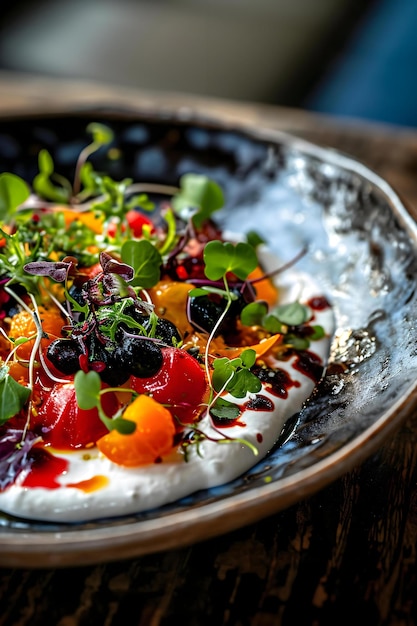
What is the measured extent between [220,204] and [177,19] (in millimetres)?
3776

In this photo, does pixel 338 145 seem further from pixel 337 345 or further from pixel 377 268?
pixel 337 345

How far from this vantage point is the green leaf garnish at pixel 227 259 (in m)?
2.04

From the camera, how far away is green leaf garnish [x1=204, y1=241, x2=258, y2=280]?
6.68 feet

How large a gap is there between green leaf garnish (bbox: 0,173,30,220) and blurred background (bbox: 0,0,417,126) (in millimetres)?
3007

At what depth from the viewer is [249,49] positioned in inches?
223

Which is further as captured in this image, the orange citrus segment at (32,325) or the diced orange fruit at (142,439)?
the orange citrus segment at (32,325)

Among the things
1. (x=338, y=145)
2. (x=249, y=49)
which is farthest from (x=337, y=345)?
(x=249, y=49)

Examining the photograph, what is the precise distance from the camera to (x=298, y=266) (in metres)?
2.55

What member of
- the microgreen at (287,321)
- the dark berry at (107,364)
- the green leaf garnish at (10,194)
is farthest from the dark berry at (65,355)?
the green leaf garnish at (10,194)

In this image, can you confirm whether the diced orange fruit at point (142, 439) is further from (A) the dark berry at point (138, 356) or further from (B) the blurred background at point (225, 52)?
(B) the blurred background at point (225, 52)

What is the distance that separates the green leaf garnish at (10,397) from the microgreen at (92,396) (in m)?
0.15

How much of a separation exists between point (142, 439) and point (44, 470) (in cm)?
22

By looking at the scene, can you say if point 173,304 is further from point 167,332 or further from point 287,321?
point 287,321

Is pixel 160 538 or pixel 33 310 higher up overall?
pixel 160 538
